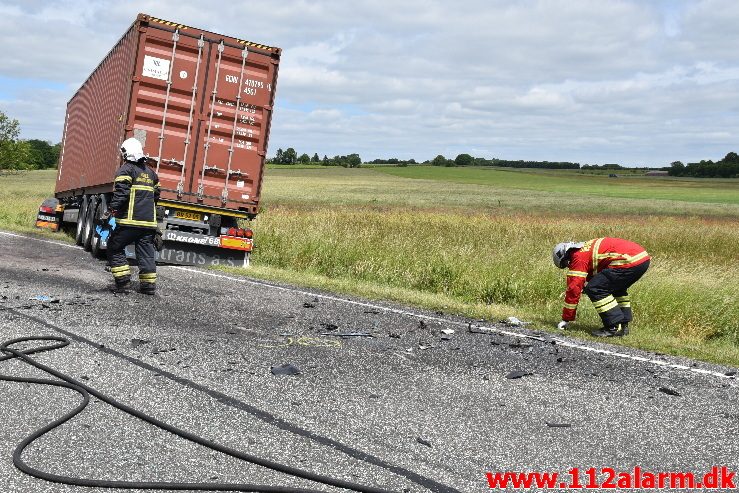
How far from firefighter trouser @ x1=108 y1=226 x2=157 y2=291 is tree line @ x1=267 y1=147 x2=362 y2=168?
287 ft

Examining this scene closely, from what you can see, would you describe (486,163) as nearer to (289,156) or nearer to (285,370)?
(289,156)

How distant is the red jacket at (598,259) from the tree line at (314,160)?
3517 inches

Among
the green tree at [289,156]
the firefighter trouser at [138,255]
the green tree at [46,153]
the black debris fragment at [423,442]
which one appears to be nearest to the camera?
the black debris fragment at [423,442]

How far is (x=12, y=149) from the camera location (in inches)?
2827

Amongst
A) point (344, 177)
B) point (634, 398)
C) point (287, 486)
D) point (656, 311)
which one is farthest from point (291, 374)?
point (344, 177)

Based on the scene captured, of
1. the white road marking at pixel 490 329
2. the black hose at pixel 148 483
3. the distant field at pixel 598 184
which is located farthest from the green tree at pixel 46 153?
the black hose at pixel 148 483

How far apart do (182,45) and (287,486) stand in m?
10.1

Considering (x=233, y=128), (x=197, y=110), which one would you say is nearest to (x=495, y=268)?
(x=233, y=128)

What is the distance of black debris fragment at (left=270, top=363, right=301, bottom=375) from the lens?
18.8ft

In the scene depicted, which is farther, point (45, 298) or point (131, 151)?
point (131, 151)

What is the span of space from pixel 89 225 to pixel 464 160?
97123 mm

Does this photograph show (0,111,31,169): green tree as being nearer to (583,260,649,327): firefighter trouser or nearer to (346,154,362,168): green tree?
(346,154,362,168): green tree

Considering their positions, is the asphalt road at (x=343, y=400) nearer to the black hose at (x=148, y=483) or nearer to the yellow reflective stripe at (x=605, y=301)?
the black hose at (x=148, y=483)

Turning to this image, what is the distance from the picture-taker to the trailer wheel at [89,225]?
14.6 m
